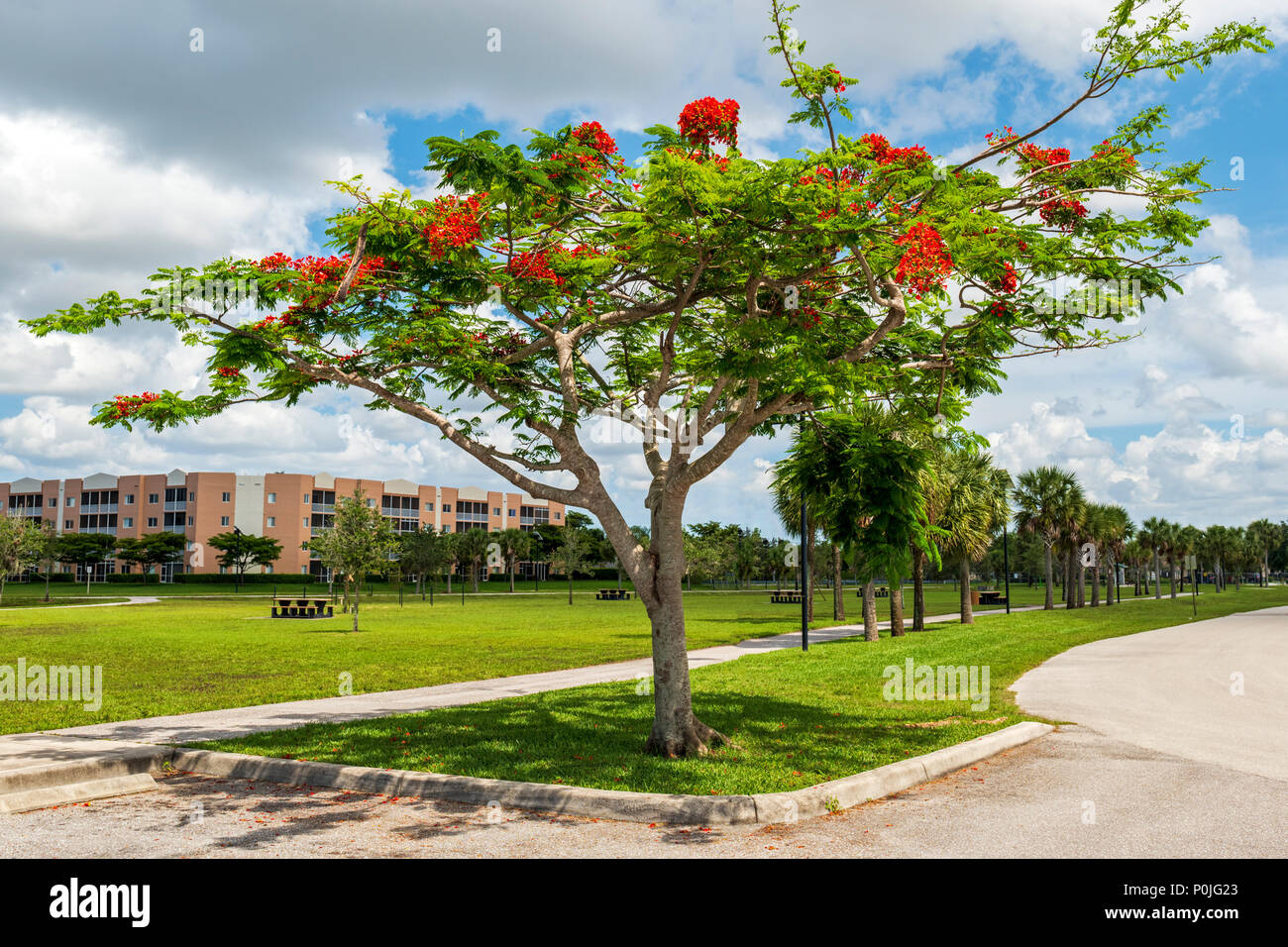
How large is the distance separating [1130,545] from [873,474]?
91642mm

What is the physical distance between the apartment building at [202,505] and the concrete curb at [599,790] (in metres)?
94.4

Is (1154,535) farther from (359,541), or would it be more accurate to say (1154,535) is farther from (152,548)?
(152,548)

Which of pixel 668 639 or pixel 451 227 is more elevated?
pixel 451 227

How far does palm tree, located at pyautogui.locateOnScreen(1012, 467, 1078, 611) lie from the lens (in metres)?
57.6

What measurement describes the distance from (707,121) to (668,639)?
212 inches

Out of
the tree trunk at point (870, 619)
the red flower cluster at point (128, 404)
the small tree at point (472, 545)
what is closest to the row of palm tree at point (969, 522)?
the tree trunk at point (870, 619)

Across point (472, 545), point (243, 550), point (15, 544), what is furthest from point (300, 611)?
point (243, 550)

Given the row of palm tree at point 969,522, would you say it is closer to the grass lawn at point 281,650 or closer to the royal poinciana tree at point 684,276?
the royal poinciana tree at point 684,276

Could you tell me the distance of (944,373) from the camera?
10.8 metres

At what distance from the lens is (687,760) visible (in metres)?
9.84

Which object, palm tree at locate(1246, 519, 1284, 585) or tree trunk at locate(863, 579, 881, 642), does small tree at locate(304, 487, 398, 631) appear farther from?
palm tree at locate(1246, 519, 1284, 585)
